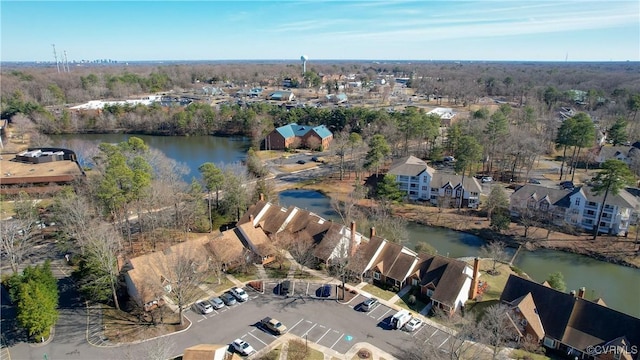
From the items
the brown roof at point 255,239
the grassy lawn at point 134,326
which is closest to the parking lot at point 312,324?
the grassy lawn at point 134,326

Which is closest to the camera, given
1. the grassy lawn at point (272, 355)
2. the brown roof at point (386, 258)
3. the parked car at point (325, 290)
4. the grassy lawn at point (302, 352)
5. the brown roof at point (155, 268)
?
the grassy lawn at point (272, 355)

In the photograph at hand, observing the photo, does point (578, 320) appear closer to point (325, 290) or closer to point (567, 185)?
point (325, 290)

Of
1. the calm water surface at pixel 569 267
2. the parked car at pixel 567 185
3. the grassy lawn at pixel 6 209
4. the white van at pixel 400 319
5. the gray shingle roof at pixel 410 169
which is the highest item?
the gray shingle roof at pixel 410 169

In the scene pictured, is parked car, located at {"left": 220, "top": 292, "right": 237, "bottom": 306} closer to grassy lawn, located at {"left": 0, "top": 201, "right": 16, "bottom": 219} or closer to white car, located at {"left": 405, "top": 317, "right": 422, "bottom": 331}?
white car, located at {"left": 405, "top": 317, "right": 422, "bottom": 331}

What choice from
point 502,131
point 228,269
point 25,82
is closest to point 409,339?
point 228,269

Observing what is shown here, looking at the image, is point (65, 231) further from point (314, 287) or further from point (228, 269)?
point (314, 287)

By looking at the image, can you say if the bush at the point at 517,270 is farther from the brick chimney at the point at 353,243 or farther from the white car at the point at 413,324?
the brick chimney at the point at 353,243
